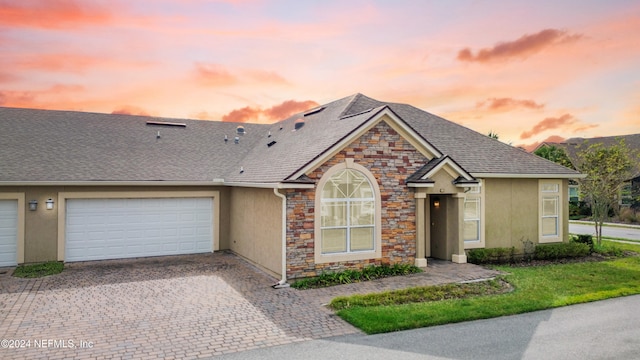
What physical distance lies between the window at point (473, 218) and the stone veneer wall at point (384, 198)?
3192 millimetres

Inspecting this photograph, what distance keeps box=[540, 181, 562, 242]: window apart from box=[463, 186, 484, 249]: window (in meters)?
3.25

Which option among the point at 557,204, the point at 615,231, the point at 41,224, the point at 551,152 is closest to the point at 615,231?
the point at 615,231

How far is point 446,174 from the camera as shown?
1481 cm

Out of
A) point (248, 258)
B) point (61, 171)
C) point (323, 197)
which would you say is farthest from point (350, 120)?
point (61, 171)

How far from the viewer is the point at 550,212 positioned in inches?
715

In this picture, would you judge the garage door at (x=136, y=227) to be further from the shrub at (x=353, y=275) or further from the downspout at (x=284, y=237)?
the shrub at (x=353, y=275)

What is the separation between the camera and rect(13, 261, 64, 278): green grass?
44.7ft

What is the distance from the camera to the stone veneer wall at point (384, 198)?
12633 mm

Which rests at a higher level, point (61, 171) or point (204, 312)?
point (61, 171)

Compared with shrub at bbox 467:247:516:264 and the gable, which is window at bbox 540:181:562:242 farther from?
the gable

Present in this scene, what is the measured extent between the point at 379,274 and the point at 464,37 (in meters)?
10.2

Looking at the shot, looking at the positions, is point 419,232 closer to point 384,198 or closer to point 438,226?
point 384,198

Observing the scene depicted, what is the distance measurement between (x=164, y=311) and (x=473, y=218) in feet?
38.7

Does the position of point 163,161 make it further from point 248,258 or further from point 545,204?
point 545,204
